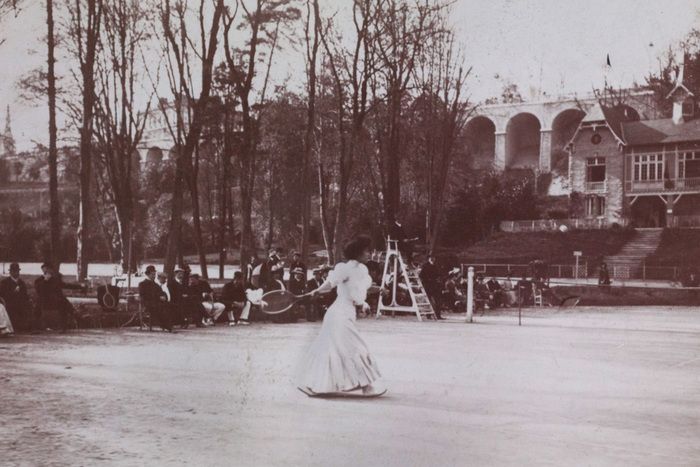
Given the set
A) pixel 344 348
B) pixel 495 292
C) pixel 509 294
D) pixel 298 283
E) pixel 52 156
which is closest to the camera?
pixel 344 348

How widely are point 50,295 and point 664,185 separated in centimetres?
2651

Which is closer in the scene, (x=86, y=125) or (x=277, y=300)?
(x=277, y=300)

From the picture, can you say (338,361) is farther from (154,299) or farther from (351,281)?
(154,299)

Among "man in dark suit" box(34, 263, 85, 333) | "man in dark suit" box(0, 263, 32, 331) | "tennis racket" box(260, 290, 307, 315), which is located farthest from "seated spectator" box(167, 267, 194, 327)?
"tennis racket" box(260, 290, 307, 315)

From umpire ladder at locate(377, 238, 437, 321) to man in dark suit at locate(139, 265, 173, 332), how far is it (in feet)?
18.4

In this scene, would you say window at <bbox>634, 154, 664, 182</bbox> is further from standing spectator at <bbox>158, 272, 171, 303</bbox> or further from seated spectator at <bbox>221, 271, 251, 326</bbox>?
standing spectator at <bbox>158, 272, 171, 303</bbox>

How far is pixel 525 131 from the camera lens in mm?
73438

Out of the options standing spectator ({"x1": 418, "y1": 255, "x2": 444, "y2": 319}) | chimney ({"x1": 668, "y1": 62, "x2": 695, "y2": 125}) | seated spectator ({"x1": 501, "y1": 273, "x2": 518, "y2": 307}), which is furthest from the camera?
chimney ({"x1": 668, "y1": 62, "x2": 695, "y2": 125})

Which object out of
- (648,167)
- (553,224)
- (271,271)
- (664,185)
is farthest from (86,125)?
(648,167)

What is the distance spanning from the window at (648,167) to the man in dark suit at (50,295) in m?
28.4

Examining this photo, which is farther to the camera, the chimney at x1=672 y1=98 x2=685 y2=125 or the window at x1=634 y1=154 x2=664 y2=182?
the chimney at x1=672 y1=98 x2=685 y2=125

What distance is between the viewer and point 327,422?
24.4 ft

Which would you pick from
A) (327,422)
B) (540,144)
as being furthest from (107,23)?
(540,144)

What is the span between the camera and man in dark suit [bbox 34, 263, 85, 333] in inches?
616
